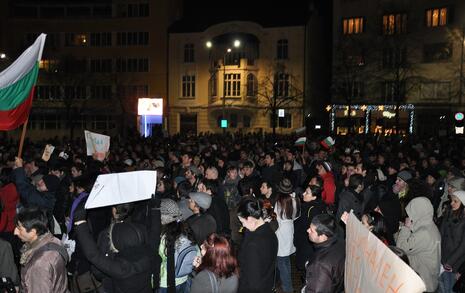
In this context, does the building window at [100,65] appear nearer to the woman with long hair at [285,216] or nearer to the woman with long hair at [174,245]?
the woman with long hair at [285,216]

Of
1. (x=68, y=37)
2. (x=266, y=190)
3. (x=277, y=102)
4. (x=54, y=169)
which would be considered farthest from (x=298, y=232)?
(x=68, y=37)

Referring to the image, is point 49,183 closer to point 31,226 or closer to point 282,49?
point 31,226

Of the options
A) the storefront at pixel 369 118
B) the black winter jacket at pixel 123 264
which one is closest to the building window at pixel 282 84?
the storefront at pixel 369 118

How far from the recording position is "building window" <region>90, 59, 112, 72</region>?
160ft

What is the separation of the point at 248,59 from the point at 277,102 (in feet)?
16.3

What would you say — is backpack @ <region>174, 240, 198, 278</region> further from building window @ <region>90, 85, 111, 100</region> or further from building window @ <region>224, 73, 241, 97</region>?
building window @ <region>90, 85, 111, 100</region>

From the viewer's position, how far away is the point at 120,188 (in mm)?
4703

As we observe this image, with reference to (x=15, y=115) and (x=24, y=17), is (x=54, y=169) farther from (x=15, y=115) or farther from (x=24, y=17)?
(x=24, y=17)

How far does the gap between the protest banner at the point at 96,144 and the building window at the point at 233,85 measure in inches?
1342

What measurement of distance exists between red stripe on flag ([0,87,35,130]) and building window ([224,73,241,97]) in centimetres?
3789

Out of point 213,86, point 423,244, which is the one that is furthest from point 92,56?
point 423,244

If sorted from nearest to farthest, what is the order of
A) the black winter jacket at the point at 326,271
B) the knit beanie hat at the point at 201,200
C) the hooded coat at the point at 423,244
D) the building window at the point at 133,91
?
the black winter jacket at the point at 326,271
the hooded coat at the point at 423,244
the knit beanie hat at the point at 201,200
the building window at the point at 133,91

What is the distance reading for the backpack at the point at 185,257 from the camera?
522 cm

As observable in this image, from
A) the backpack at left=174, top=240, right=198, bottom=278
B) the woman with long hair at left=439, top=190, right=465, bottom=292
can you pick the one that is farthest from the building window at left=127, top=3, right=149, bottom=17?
the backpack at left=174, top=240, right=198, bottom=278
